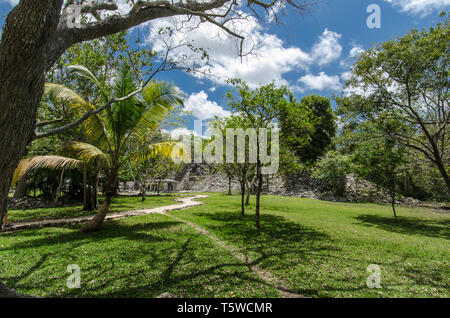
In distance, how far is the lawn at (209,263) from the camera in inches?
166

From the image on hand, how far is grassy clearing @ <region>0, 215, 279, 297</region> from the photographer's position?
408 centimetres

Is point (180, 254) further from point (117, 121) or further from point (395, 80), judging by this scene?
point (395, 80)

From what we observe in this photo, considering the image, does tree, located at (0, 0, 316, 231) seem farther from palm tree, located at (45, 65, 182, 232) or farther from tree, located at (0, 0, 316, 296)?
palm tree, located at (45, 65, 182, 232)

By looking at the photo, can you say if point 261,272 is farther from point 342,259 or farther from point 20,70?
point 20,70

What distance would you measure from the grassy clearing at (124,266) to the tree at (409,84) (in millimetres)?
12450

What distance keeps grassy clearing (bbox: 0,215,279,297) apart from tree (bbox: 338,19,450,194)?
12450 millimetres

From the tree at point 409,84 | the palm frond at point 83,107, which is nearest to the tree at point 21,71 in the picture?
the palm frond at point 83,107

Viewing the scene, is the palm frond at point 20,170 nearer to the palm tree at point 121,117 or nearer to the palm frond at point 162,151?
the palm tree at point 121,117

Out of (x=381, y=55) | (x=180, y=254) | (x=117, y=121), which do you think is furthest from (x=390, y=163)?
(x=117, y=121)

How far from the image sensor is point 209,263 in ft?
18.2

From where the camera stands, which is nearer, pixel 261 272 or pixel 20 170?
pixel 261 272

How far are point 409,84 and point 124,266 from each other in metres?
15.9

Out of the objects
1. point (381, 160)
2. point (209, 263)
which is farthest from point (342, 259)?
point (381, 160)
